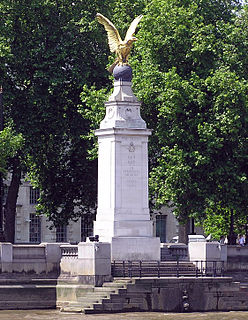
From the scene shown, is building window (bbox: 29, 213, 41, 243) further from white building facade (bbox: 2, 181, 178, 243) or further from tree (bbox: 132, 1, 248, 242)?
tree (bbox: 132, 1, 248, 242)

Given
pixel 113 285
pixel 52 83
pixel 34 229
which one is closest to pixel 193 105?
pixel 52 83

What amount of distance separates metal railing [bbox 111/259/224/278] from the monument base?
49cm

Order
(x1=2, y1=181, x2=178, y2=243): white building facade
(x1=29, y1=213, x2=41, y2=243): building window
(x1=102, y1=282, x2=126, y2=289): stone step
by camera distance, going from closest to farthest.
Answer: (x1=102, y1=282, x2=126, y2=289): stone step < (x1=2, y1=181, x2=178, y2=243): white building facade < (x1=29, y1=213, x2=41, y2=243): building window

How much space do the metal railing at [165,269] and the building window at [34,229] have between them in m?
38.2

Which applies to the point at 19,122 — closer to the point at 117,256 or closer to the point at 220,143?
the point at 220,143

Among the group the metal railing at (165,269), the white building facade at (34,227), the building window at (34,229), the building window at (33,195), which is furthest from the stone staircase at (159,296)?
the building window at (33,195)

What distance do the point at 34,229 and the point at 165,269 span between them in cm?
3962

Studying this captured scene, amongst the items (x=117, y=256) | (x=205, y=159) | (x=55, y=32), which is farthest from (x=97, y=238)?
(x=55, y=32)

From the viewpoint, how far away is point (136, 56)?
64.9m

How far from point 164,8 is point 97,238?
18816 mm

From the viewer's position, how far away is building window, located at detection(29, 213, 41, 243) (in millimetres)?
87875

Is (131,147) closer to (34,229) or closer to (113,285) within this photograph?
(113,285)

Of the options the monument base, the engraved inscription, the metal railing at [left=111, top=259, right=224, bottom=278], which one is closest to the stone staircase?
the metal railing at [left=111, top=259, right=224, bottom=278]

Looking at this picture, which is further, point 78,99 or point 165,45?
point 78,99
